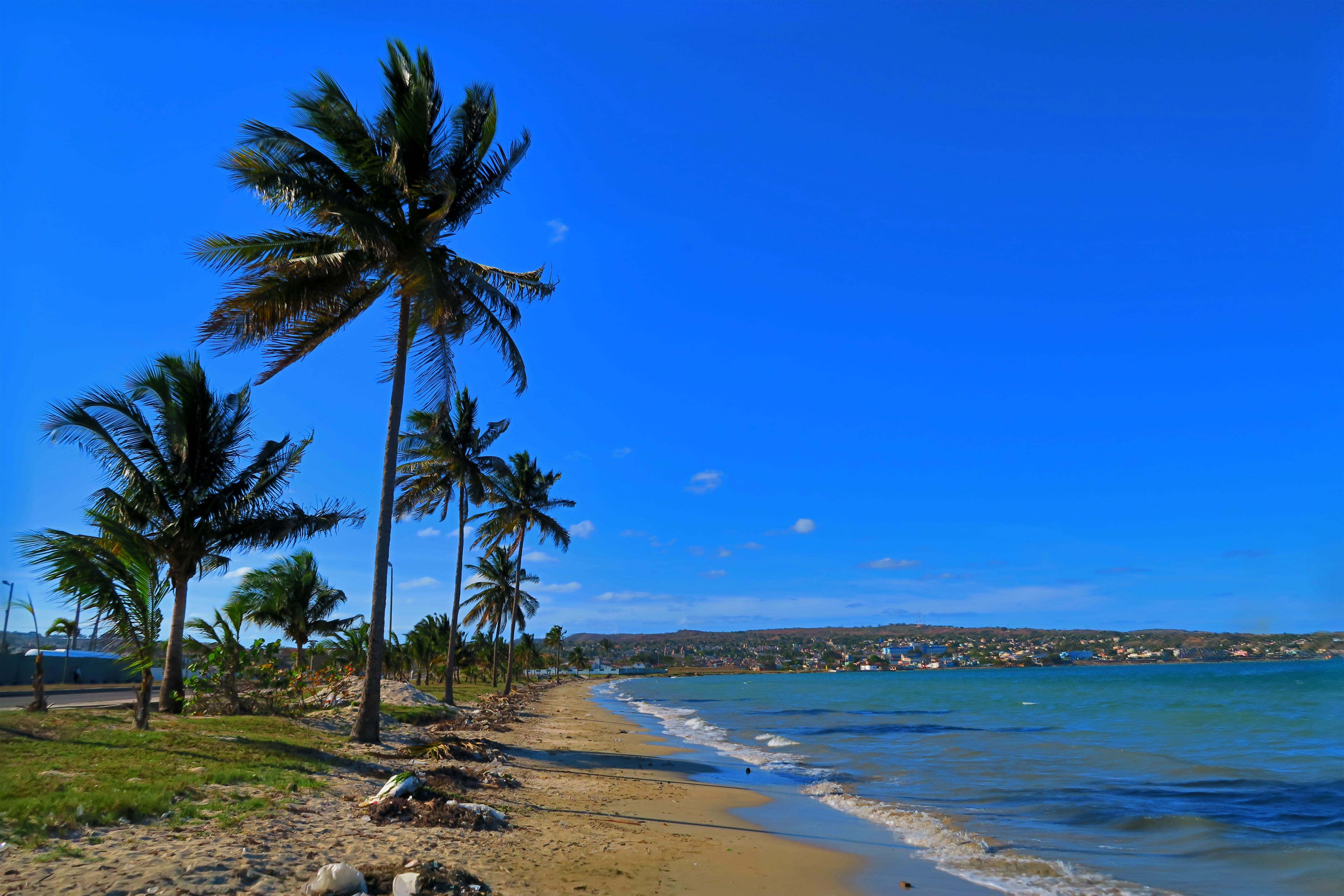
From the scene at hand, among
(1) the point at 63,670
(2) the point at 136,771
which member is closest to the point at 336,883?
(2) the point at 136,771

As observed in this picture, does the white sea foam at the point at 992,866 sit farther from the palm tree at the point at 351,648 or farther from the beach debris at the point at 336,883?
the palm tree at the point at 351,648

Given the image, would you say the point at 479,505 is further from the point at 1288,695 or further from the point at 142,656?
the point at 1288,695

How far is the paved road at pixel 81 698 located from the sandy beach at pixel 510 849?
11343 millimetres

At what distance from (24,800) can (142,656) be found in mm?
5126

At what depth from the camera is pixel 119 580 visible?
1034 centimetres

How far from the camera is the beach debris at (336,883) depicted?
539 cm

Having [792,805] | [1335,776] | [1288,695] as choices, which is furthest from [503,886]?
[1288,695]

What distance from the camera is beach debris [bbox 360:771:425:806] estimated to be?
8.21 metres

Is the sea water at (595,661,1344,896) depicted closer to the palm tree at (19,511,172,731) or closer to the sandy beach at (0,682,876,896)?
the sandy beach at (0,682,876,896)

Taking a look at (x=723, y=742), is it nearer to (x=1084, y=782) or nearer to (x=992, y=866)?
(x=1084, y=782)

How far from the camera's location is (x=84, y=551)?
9719mm

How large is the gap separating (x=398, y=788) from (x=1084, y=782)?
15.3m

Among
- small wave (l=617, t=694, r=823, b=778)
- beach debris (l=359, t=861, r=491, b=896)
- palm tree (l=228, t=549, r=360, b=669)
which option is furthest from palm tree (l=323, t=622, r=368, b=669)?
beach debris (l=359, t=861, r=491, b=896)

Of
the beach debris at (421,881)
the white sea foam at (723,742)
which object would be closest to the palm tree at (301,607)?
the white sea foam at (723,742)
